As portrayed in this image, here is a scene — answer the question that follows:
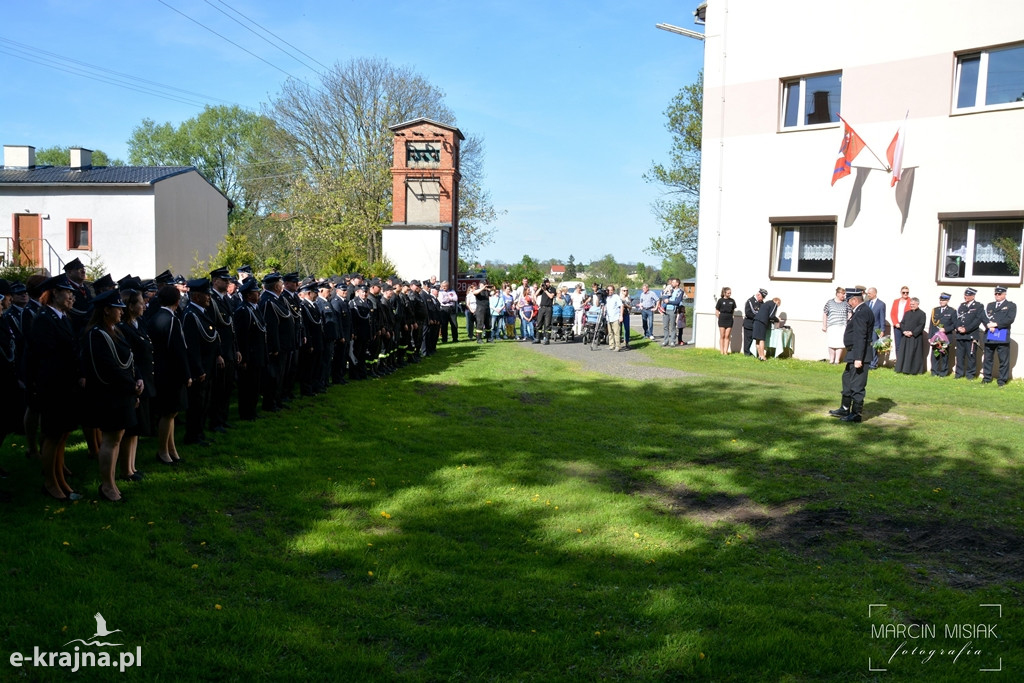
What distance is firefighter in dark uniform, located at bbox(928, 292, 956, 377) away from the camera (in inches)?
699

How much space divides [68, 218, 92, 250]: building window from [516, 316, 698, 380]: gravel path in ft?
88.5

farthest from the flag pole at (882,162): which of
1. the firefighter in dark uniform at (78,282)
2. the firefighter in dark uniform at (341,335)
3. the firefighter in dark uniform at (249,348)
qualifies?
the firefighter in dark uniform at (78,282)

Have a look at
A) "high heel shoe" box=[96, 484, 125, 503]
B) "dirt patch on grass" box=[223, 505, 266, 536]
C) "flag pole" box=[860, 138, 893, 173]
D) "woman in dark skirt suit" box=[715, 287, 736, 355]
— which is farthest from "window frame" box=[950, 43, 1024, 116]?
"high heel shoe" box=[96, 484, 125, 503]

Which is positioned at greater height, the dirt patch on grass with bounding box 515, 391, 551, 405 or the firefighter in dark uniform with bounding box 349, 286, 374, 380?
the firefighter in dark uniform with bounding box 349, 286, 374, 380

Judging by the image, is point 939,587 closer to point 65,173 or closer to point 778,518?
point 778,518

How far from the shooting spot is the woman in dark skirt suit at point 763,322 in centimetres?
2103

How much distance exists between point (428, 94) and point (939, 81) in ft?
112

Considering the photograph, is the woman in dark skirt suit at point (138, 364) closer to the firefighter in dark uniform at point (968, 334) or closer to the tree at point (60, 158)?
the firefighter in dark uniform at point (968, 334)

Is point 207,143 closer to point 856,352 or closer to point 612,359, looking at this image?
point 612,359

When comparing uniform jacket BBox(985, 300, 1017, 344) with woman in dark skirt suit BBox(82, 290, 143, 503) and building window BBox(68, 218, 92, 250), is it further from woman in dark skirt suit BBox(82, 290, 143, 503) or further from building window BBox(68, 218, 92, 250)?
building window BBox(68, 218, 92, 250)

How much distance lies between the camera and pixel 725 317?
22016 millimetres

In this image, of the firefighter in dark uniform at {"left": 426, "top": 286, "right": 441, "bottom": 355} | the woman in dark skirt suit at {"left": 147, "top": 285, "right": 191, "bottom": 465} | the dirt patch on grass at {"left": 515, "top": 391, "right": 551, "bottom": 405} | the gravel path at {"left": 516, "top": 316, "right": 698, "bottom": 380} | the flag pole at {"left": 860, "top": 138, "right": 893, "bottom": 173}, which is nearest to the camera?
the woman in dark skirt suit at {"left": 147, "top": 285, "right": 191, "bottom": 465}

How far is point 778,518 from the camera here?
7262mm

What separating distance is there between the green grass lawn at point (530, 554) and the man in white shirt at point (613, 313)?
11.8m
